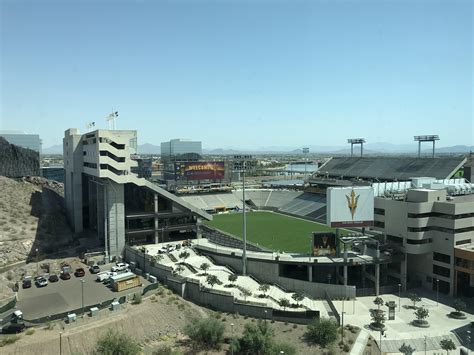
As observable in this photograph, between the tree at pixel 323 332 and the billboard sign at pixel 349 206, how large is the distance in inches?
A: 547

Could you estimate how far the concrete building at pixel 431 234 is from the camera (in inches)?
1699

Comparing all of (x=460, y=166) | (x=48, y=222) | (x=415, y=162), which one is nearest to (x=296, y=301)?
(x=48, y=222)

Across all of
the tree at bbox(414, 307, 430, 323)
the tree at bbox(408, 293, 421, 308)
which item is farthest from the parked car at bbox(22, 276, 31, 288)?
the tree at bbox(408, 293, 421, 308)

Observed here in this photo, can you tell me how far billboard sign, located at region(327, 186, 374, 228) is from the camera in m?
45.7

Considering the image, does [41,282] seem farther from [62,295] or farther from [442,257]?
[442,257]

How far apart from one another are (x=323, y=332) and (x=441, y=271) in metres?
18.8

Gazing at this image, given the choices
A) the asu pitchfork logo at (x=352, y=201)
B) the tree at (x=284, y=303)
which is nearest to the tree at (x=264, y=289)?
the tree at (x=284, y=303)

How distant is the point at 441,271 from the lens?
4412 centimetres

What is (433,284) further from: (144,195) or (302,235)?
(144,195)

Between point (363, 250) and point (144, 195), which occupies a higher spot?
point (144, 195)

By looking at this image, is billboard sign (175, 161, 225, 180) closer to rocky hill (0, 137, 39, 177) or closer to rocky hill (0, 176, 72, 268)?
rocky hill (0, 176, 72, 268)

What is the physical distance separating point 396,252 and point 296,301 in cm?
1385

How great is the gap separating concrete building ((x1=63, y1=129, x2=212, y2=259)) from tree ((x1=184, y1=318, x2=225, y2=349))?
25.1 metres

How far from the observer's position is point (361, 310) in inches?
1559
